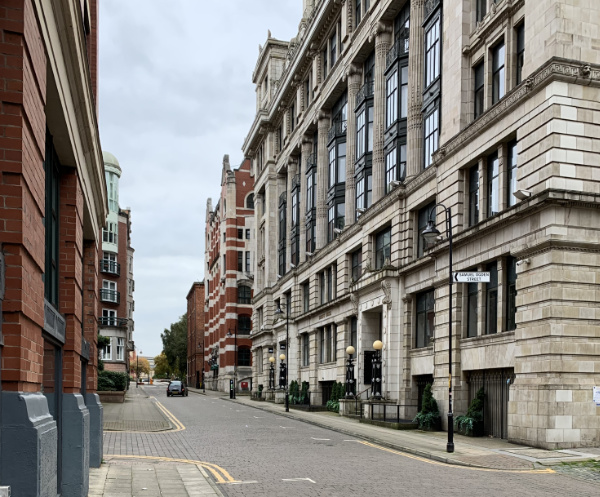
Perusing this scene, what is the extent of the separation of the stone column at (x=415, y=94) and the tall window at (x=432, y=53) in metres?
0.56

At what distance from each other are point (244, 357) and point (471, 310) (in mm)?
66460

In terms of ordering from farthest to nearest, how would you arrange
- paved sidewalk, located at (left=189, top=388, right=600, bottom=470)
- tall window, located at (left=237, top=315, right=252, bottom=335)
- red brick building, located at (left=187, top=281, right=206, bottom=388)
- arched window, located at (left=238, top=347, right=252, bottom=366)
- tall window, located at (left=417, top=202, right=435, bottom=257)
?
red brick building, located at (left=187, top=281, right=206, bottom=388) < tall window, located at (left=237, top=315, right=252, bottom=335) < arched window, located at (left=238, top=347, right=252, bottom=366) < tall window, located at (left=417, top=202, right=435, bottom=257) < paved sidewalk, located at (left=189, top=388, right=600, bottom=470)

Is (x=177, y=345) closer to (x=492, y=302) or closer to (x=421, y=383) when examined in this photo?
(x=421, y=383)

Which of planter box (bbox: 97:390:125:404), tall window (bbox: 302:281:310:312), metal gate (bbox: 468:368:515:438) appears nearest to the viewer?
metal gate (bbox: 468:368:515:438)

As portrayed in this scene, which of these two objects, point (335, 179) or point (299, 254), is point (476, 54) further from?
point (299, 254)

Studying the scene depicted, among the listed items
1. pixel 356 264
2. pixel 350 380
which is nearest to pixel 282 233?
pixel 356 264

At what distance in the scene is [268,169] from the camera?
7031cm

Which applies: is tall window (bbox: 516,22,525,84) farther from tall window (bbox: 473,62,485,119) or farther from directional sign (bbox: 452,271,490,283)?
directional sign (bbox: 452,271,490,283)

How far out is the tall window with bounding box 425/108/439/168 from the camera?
3294cm

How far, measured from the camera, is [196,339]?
128 m

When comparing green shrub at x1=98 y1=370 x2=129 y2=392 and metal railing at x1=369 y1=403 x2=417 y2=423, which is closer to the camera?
metal railing at x1=369 y1=403 x2=417 y2=423

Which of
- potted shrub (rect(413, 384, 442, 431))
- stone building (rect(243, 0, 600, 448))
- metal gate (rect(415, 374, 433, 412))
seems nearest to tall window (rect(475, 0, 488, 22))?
stone building (rect(243, 0, 600, 448))

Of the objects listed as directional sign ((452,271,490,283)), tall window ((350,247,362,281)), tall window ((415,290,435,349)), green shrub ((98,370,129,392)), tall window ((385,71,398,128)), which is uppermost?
tall window ((385,71,398,128))

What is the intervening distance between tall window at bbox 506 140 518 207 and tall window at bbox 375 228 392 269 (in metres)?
12.0
